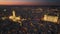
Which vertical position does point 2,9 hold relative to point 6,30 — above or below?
above

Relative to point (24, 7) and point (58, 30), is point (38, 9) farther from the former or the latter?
point (58, 30)

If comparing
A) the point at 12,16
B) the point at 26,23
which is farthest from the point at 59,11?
the point at 12,16

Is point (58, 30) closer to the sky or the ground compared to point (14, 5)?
closer to the ground

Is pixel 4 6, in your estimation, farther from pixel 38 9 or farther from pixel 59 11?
pixel 59 11

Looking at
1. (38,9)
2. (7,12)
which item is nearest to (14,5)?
(7,12)

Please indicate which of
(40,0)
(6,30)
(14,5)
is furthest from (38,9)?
(6,30)

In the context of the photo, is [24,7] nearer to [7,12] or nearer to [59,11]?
[7,12]

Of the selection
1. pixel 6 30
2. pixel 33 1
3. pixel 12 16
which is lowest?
pixel 6 30
